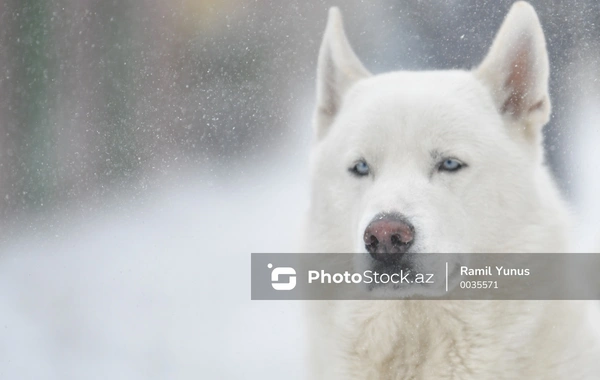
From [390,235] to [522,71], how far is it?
27.5 inches

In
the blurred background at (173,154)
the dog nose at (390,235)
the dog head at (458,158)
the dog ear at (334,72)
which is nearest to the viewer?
the dog nose at (390,235)

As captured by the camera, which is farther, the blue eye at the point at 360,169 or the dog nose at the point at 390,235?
the blue eye at the point at 360,169

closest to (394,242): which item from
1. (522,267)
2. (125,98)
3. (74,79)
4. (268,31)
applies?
(522,267)

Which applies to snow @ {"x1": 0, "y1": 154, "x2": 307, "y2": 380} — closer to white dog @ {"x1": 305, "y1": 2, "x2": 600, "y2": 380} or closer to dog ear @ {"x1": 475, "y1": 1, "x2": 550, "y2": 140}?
white dog @ {"x1": 305, "y1": 2, "x2": 600, "y2": 380}

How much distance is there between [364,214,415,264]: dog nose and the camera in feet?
5.85

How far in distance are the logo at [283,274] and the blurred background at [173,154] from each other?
32 cm

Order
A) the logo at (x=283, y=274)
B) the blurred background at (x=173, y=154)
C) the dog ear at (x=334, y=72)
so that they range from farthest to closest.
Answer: the blurred background at (x=173, y=154)
the logo at (x=283, y=274)
the dog ear at (x=334, y=72)

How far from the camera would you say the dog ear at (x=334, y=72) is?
2.27m

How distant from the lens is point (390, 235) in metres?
1.78

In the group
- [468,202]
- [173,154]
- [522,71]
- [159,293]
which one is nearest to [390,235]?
[468,202]

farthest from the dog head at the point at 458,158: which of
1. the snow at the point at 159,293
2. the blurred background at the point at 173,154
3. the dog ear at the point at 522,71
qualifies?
the snow at the point at 159,293

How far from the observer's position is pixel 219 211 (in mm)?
3535

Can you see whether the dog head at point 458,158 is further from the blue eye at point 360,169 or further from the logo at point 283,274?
the logo at point 283,274

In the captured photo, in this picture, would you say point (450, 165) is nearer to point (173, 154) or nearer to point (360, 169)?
point (360, 169)
